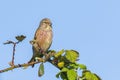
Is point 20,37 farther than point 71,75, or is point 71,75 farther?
point 20,37

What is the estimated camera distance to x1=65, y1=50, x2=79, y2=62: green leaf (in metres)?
2.65

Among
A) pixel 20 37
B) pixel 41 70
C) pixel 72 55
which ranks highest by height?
pixel 20 37

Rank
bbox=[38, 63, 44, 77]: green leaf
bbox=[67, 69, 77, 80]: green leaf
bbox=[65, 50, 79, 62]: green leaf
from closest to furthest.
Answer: bbox=[67, 69, 77, 80]: green leaf < bbox=[38, 63, 44, 77]: green leaf < bbox=[65, 50, 79, 62]: green leaf

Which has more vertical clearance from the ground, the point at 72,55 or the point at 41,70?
the point at 72,55

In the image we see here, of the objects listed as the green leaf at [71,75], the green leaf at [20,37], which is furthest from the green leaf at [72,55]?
the green leaf at [20,37]

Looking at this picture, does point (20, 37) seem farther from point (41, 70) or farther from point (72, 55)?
point (72, 55)

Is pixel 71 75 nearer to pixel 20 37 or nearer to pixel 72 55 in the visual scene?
pixel 72 55

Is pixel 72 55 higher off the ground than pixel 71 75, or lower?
higher

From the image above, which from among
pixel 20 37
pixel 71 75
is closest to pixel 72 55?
pixel 71 75

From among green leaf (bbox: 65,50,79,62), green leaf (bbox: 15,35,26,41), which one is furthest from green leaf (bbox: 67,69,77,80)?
green leaf (bbox: 15,35,26,41)

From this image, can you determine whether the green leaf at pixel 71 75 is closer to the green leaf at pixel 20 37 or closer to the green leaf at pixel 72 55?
the green leaf at pixel 72 55

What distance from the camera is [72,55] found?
267 cm

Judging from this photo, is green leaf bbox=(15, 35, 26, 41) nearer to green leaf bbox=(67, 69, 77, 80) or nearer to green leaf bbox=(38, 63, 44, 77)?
green leaf bbox=(38, 63, 44, 77)

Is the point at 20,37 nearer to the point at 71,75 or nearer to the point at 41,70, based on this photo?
the point at 41,70
